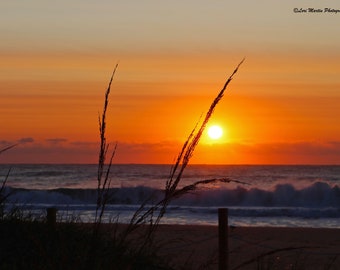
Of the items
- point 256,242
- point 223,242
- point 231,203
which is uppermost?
point 231,203

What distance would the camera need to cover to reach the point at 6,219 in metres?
6.29

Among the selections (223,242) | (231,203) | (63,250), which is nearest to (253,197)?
(231,203)

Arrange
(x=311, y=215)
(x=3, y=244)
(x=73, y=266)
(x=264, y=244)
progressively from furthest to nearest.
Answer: (x=311, y=215) → (x=264, y=244) → (x=3, y=244) → (x=73, y=266)

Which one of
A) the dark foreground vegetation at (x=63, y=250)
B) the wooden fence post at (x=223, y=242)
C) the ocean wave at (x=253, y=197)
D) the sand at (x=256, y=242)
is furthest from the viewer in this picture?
the ocean wave at (x=253, y=197)

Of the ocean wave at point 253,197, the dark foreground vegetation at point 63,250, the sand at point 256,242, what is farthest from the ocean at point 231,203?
the dark foreground vegetation at point 63,250

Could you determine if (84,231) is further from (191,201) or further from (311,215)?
(191,201)

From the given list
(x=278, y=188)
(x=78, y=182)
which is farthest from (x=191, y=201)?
(x=78, y=182)

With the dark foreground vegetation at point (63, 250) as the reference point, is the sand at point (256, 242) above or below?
below

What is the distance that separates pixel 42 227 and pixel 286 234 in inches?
484

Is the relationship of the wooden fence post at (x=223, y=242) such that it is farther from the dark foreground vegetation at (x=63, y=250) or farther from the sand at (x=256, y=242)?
the sand at (x=256, y=242)

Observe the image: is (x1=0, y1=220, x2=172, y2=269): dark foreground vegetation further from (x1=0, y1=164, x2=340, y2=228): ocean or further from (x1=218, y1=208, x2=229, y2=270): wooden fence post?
(x1=0, y1=164, x2=340, y2=228): ocean

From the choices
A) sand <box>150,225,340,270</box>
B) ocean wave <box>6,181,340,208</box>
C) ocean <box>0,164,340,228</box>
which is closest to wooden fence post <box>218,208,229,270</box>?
sand <box>150,225,340,270</box>

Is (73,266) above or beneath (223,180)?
beneath

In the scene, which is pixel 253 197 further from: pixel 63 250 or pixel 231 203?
pixel 63 250
